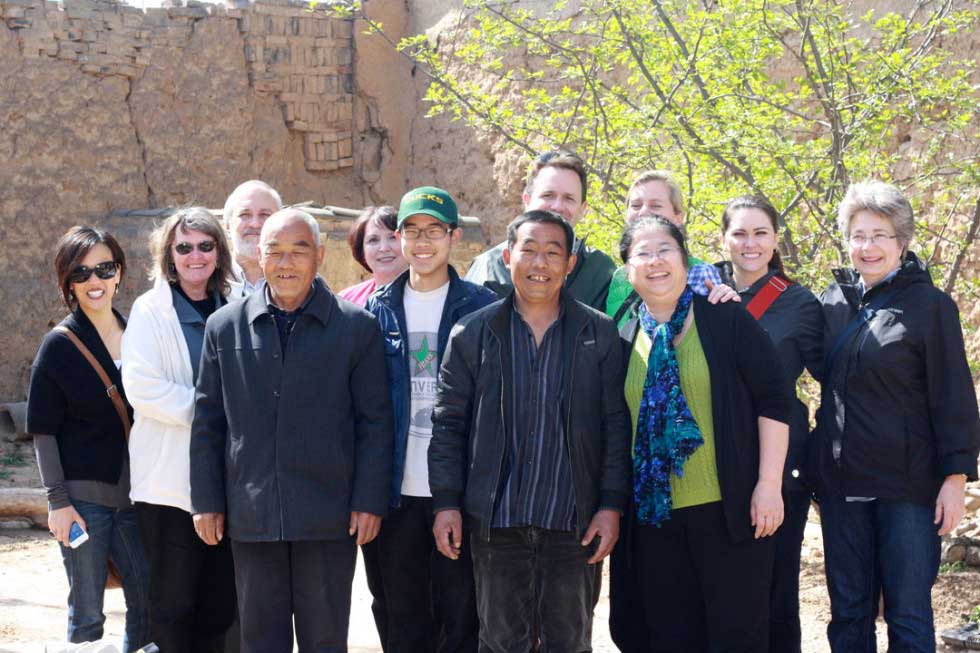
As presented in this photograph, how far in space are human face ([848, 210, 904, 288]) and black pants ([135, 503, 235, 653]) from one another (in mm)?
2311

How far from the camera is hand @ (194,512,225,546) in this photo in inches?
136

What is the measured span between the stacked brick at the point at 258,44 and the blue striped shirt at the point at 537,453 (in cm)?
887

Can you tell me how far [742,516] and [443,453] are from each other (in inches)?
35.6

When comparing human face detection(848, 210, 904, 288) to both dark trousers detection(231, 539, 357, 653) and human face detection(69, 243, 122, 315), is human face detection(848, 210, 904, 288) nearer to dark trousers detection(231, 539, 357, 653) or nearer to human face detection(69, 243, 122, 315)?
dark trousers detection(231, 539, 357, 653)

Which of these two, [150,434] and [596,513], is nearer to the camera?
[596,513]

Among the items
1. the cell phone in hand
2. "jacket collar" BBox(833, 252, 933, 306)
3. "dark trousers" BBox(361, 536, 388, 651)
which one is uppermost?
"jacket collar" BBox(833, 252, 933, 306)

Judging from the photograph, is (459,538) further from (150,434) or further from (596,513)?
(150,434)

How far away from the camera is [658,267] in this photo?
11.2 ft

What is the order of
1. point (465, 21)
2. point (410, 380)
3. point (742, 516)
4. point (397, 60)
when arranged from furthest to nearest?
point (397, 60)
point (465, 21)
point (410, 380)
point (742, 516)

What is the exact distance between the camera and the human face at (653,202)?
159 inches

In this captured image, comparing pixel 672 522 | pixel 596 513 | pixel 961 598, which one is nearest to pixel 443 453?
pixel 596 513

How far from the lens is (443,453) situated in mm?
3350

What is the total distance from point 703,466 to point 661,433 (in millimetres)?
162

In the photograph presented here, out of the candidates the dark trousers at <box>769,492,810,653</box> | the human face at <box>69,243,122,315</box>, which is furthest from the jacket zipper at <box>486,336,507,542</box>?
the human face at <box>69,243,122,315</box>
